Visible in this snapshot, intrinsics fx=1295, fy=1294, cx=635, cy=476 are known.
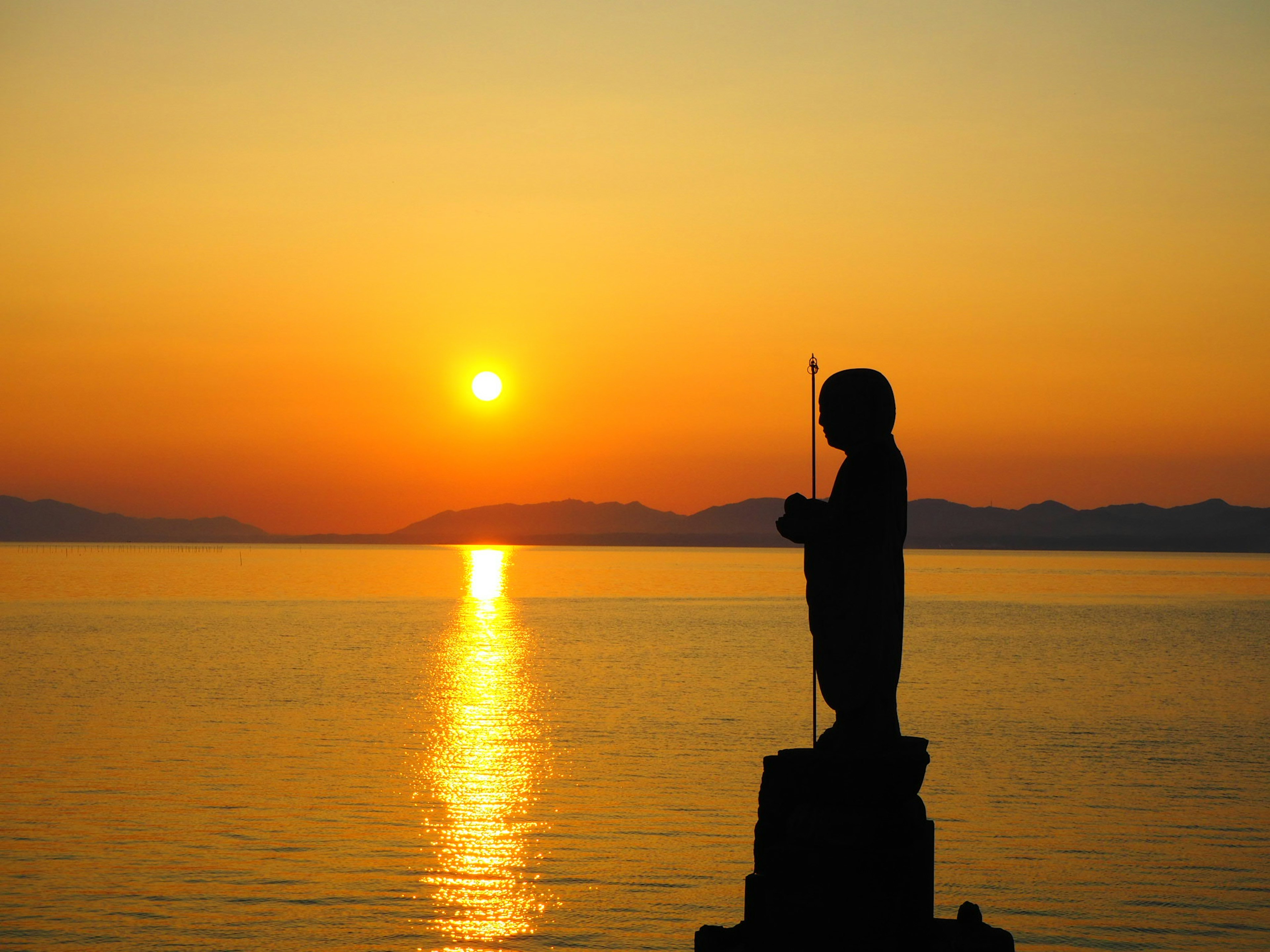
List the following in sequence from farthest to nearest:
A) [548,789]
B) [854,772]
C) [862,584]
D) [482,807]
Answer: [548,789], [482,807], [862,584], [854,772]

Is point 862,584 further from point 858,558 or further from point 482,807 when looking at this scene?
point 482,807

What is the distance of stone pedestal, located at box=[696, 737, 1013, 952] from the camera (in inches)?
256

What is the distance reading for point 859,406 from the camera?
7227 millimetres

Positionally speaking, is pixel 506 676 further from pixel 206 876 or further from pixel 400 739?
pixel 206 876

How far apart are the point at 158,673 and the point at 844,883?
143 feet

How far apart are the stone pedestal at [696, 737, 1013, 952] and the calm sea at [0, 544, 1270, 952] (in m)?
10.1

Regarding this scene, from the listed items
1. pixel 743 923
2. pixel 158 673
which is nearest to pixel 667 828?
pixel 743 923

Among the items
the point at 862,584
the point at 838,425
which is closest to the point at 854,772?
the point at 862,584

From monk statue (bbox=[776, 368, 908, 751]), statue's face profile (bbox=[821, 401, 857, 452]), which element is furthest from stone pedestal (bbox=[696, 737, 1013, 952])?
statue's face profile (bbox=[821, 401, 857, 452])

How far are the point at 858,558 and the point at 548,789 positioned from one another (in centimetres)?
1848

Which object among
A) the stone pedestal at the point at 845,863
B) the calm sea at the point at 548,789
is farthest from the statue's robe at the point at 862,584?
the calm sea at the point at 548,789

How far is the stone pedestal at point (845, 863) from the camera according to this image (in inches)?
256

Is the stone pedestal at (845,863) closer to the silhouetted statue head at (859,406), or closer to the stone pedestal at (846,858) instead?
the stone pedestal at (846,858)

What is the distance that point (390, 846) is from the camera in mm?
19812
